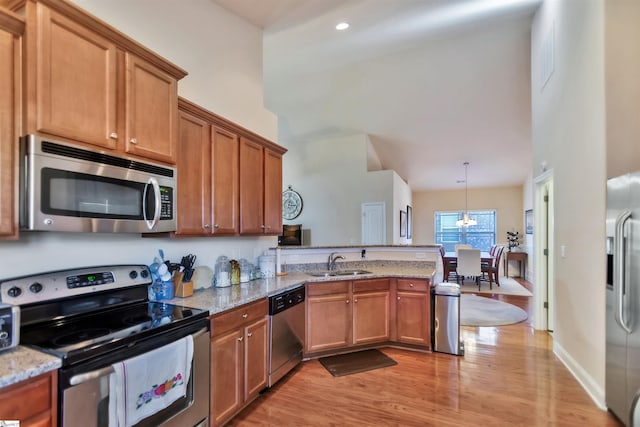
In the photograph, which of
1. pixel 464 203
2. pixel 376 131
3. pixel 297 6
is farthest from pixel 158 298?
pixel 464 203

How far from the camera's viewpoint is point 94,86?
1.68 metres

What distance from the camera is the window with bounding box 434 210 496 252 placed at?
10.1m

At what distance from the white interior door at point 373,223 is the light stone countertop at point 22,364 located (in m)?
6.12

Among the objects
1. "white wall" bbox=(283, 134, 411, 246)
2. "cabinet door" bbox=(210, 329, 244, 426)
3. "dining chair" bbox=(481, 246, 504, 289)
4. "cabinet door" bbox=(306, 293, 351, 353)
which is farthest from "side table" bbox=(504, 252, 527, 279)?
"cabinet door" bbox=(210, 329, 244, 426)

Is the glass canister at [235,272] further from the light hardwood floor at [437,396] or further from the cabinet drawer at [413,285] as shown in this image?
the cabinet drawer at [413,285]

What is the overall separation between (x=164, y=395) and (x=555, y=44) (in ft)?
15.6

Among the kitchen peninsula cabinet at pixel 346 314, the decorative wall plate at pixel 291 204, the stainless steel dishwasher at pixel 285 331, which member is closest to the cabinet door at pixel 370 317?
the kitchen peninsula cabinet at pixel 346 314

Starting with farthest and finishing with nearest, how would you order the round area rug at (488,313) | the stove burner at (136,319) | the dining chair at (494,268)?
the dining chair at (494,268)
the round area rug at (488,313)
the stove burner at (136,319)

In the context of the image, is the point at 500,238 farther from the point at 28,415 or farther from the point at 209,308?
the point at 28,415

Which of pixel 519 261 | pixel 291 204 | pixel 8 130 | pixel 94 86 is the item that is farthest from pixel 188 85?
pixel 519 261

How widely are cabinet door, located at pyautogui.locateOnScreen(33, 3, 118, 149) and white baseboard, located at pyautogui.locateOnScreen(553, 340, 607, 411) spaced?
382 centimetres

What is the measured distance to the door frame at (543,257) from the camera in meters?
4.16

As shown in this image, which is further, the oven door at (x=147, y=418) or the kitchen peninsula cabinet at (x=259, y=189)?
the kitchen peninsula cabinet at (x=259, y=189)

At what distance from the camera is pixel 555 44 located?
3.51 metres
